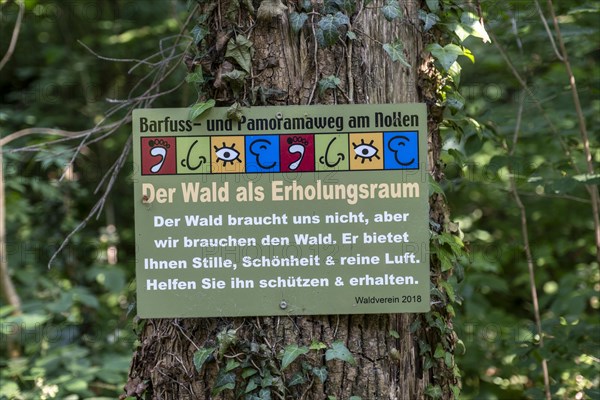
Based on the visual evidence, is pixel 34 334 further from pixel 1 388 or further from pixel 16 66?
pixel 16 66

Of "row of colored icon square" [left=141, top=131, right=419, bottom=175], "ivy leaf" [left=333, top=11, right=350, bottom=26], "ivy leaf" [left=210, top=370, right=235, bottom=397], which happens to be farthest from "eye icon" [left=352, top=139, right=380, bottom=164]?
"ivy leaf" [left=210, top=370, right=235, bottom=397]

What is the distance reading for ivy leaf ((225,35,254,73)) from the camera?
1.81 m

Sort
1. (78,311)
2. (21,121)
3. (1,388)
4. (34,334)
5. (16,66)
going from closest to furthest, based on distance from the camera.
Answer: (1,388), (34,334), (78,311), (21,121), (16,66)

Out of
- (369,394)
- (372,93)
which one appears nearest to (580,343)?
(369,394)

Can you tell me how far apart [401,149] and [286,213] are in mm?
380

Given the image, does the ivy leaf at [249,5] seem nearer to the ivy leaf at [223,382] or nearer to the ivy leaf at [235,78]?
the ivy leaf at [235,78]

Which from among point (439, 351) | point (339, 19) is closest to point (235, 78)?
point (339, 19)

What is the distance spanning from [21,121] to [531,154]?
4.14 m

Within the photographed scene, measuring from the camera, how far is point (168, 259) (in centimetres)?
183

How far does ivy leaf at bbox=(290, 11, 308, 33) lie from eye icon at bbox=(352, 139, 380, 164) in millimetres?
365

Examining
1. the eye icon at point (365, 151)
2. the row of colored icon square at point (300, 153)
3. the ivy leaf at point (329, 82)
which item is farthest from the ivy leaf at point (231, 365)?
the ivy leaf at point (329, 82)

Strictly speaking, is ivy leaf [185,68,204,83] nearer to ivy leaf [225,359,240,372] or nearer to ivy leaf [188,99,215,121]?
ivy leaf [188,99,215,121]

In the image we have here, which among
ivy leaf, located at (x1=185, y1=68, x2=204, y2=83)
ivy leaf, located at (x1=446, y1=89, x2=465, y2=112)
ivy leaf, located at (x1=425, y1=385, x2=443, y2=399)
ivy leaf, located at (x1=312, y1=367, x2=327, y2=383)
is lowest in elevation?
ivy leaf, located at (x1=425, y1=385, x2=443, y2=399)

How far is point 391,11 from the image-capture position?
1.83 meters
